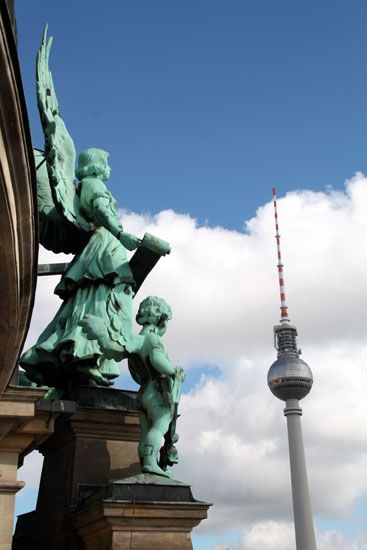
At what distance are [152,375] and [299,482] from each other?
114642mm

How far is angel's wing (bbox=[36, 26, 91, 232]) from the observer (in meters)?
11.2

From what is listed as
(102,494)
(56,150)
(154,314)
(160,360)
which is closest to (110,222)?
(56,150)

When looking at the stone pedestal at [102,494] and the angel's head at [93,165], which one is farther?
the angel's head at [93,165]

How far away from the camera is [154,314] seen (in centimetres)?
951

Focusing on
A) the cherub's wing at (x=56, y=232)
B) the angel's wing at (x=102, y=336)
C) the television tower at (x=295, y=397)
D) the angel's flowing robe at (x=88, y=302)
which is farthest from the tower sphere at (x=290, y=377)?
the angel's wing at (x=102, y=336)

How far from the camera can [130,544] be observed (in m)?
7.82

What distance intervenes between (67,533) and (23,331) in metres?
2.54

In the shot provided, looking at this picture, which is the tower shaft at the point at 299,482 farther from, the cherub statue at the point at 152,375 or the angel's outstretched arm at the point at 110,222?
the cherub statue at the point at 152,375

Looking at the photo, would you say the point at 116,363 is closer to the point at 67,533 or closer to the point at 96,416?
the point at 96,416

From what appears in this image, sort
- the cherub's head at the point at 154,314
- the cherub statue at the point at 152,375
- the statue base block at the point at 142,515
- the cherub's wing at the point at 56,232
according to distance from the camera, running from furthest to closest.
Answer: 1. the cherub's wing at the point at 56,232
2. the cherub's head at the point at 154,314
3. the cherub statue at the point at 152,375
4. the statue base block at the point at 142,515

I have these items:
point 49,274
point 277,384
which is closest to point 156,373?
point 49,274

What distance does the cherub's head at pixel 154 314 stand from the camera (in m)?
9.52

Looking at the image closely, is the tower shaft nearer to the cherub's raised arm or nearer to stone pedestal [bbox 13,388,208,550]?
stone pedestal [bbox 13,388,208,550]

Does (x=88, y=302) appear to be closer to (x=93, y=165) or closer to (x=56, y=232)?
(x=56, y=232)
